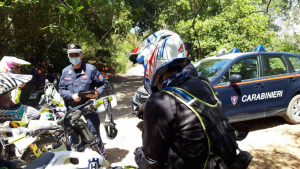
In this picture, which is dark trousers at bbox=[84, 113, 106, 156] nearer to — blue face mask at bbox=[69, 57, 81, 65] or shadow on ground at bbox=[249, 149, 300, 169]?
blue face mask at bbox=[69, 57, 81, 65]

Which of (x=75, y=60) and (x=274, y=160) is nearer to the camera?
(x=75, y=60)

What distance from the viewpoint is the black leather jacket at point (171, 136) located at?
4.17 feet

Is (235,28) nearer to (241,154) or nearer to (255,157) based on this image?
(255,157)

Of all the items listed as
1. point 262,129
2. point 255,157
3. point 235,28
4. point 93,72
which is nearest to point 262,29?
point 235,28

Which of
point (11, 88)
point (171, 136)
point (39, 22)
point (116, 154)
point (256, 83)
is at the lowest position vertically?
point (116, 154)

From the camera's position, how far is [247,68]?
499 centimetres

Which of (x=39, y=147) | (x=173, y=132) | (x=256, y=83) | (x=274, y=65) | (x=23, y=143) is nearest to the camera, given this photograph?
(x=173, y=132)

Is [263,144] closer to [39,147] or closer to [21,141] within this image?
[39,147]

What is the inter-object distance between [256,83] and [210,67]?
0.98 metres

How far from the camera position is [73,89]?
11.7 feet

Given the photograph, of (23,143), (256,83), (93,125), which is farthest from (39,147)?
(256,83)

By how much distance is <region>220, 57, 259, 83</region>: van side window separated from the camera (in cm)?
484

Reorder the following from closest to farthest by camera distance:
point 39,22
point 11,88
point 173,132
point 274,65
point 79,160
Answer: point 173,132, point 79,160, point 11,88, point 274,65, point 39,22

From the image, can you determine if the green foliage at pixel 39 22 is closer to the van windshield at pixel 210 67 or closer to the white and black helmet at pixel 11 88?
the van windshield at pixel 210 67
